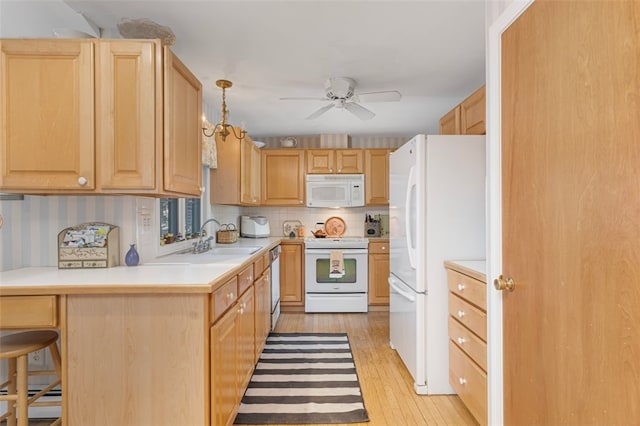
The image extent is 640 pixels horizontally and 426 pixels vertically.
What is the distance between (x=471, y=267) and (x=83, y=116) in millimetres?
2168

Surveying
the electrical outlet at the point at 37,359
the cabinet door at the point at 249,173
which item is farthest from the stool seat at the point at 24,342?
the cabinet door at the point at 249,173

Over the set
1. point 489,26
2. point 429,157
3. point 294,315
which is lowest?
point 294,315

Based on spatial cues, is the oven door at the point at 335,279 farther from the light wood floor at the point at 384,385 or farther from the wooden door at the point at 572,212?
the wooden door at the point at 572,212

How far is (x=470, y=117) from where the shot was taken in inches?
94.4

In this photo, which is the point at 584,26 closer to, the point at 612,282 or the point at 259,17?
the point at 612,282

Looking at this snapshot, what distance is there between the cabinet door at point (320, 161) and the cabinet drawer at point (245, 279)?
8.13 ft

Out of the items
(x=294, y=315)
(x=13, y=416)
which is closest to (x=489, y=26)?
(x=13, y=416)

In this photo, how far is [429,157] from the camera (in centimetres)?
224

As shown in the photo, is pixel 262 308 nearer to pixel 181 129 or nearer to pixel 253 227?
pixel 181 129

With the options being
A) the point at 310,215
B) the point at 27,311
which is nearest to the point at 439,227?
the point at 27,311

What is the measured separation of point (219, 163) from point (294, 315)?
6.56ft

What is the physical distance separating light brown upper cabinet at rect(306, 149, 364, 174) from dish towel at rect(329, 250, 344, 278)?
1.15m

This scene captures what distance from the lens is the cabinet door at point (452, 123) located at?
8.55 ft

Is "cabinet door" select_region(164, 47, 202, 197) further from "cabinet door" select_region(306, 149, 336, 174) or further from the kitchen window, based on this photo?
"cabinet door" select_region(306, 149, 336, 174)
